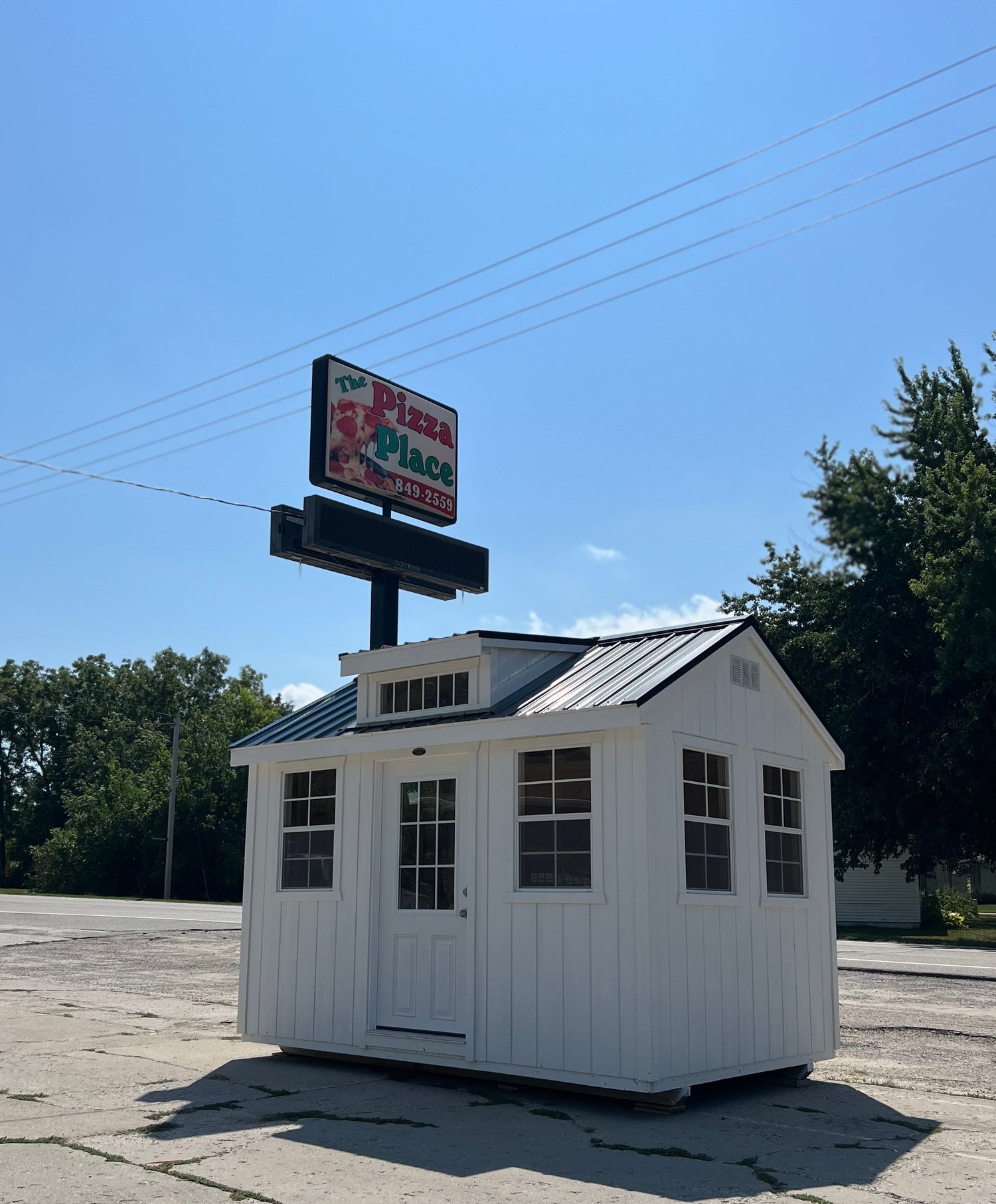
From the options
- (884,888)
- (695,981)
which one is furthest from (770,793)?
(884,888)

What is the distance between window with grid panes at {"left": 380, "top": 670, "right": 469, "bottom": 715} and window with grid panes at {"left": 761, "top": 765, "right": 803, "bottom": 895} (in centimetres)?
255

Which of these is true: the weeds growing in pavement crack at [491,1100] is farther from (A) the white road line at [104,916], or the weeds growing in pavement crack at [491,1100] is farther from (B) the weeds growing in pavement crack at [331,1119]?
(A) the white road line at [104,916]

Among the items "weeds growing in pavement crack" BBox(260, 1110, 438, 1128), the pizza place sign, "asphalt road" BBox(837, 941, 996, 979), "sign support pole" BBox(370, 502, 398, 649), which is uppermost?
the pizza place sign

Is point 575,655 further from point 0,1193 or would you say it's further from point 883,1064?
point 0,1193

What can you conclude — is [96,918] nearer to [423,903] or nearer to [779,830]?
[423,903]

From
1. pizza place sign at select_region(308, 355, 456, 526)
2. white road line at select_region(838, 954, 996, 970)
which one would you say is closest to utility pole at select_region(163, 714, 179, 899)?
white road line at select_region(838, 954, 996, 970)

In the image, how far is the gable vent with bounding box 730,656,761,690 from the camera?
9348mm

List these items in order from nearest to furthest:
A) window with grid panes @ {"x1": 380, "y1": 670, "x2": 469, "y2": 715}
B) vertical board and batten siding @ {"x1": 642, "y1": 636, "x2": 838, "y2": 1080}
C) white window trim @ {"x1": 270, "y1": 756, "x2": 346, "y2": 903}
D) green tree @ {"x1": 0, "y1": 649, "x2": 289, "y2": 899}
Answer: vertical board and batten siding @ {"x1": 642, "y1": 636, "x2": 838, "y2": 1080}
window with grid panes @ {"x1": 380, "y1": 670, "x2": 469, "y2": 715}
white window trim @ {"x1": 270, "y1": 756, "x2": 346, "y2": 903}
green tree @ {"x1": 0, "y1": 649, "x2": 289, "y2": 899}

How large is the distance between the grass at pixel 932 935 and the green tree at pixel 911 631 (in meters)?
1.71

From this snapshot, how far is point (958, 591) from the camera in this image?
2766cm

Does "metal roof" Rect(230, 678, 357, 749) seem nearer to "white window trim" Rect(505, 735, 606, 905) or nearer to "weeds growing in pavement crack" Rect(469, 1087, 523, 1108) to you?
"white window trim" Rect(505, 735, 606, 905)

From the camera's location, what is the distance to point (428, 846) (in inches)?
373

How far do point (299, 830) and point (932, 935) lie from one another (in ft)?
76.2

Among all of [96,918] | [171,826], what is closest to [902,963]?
[96,918]
